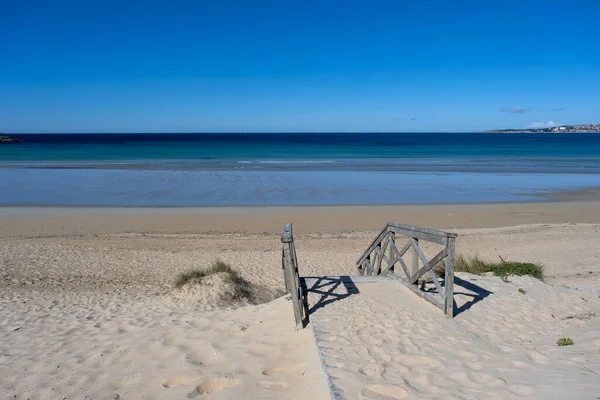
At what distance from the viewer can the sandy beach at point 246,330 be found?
4.86m

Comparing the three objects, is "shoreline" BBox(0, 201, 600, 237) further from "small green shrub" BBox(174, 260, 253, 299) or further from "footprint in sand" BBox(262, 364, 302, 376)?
"footprint in sand" BBox(262, 364, 302, 376)

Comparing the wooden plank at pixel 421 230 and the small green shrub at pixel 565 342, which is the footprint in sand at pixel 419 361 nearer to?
the small green shrub at pixel 565 342

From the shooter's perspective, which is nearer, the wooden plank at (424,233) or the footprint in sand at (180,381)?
the footprint in sand at (180,381)

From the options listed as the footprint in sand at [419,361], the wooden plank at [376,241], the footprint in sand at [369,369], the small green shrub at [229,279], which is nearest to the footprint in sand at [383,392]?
the footprint in sand at [369,369]

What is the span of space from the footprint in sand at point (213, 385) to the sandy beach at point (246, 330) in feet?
0.05

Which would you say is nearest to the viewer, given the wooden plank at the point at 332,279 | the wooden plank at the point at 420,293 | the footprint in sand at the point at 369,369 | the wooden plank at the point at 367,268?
the footprint in sand at the point at 369,369

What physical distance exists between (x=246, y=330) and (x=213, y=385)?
147 cm

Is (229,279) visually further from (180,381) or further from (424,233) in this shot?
(180,381)

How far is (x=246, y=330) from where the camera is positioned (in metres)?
6.61

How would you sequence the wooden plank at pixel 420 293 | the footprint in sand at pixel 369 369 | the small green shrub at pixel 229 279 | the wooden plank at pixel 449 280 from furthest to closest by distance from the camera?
1. the small green shrub at pixel 229 279
2. the wooden plank at pixel 420 293
3. the wooden plank at pixel 449 280
4. the footprint in sand at pixel 369 369

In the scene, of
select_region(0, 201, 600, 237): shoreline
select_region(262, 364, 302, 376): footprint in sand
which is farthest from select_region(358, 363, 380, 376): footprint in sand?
select_region(0, 201, 600, 237): shoreline

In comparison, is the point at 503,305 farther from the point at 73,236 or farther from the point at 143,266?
the point at 73,236

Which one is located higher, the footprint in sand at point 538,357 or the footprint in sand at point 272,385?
the footprint in sand at point 538,357

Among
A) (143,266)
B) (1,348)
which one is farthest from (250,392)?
(143,266)
